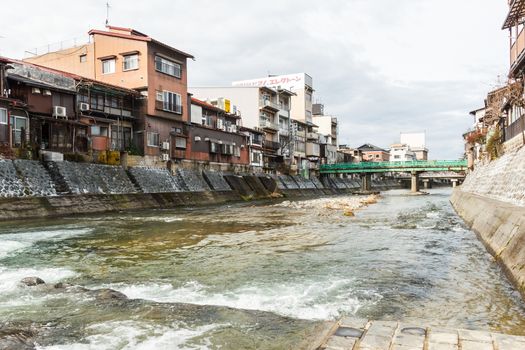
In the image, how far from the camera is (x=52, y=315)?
6.64 metres

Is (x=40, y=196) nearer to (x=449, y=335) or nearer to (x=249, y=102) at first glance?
(x=449, y=335)

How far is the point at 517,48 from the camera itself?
22500 millimetres

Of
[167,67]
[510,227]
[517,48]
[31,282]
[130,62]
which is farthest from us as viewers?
[167,67]

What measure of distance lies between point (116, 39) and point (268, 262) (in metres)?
37.6

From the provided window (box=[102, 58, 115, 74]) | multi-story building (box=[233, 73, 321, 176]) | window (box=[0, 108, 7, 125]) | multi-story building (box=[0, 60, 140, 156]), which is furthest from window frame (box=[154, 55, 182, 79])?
multi-story building (box=[233, 73, 321, 176])

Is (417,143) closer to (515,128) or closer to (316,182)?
(316,182)

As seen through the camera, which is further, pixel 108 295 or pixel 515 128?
pixel 515 128

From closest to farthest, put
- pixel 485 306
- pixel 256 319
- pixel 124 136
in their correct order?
pixel 256 319
pixel 485 306
pixel 124 136

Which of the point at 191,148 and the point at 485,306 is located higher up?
the point at 191,148

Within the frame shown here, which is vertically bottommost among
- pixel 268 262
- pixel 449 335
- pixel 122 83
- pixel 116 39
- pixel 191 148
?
pixel 268 262

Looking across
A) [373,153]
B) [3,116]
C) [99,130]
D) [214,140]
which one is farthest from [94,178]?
[373,153]

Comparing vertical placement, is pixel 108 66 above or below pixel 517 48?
above

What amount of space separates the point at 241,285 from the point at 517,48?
22.0 meters

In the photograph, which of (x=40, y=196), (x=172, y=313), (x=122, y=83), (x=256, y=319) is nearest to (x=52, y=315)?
(x=172, y=313)
